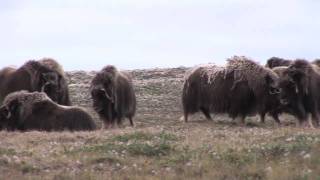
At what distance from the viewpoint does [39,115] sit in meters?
14.8

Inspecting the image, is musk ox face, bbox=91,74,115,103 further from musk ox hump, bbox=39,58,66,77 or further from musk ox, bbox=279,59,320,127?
musk ox, bbox=279,59,320,127

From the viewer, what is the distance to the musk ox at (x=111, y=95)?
Result: 1736cm

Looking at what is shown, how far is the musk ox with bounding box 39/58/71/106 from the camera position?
1822 centimetres

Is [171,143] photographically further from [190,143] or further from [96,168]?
[96,168]

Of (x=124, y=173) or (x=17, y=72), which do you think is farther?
(x=17, y=72)

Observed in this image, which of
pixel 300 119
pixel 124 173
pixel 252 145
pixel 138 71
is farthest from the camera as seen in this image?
pixel 138 71

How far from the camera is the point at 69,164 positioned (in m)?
9.23

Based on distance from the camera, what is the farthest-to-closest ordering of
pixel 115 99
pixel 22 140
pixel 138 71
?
pixel 138 71 → pixel 115 99 → pixel 22 140

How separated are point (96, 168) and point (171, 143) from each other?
1.73m

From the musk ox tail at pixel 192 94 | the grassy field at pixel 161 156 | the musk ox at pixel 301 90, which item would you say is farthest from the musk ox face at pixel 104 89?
the grassy field at pixel 161 156

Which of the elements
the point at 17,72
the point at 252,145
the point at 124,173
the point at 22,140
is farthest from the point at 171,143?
the point at 17,72

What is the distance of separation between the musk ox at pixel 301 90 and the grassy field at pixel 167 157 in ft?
15.0

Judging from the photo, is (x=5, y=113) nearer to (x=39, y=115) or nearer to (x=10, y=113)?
(x=10, y=113)

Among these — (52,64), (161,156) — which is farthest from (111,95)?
(161,156)
